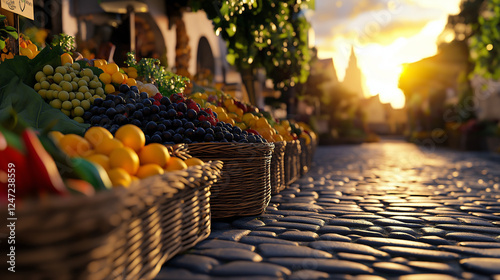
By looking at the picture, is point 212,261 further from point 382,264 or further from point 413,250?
point 413,250

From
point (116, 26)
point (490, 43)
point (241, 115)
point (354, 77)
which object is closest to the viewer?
point (241, 115)

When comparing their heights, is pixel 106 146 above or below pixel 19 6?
below

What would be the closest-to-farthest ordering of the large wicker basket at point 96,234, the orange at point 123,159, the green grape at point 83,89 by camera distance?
the large wicker basket at point 96,234
the orange at point 123,159
the green grape at point 83,89

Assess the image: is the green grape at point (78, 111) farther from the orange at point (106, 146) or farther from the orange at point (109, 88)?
the orange at point (106, 146)

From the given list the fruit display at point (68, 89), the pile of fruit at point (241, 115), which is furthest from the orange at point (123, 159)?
the pile of fruit at point (241, 115)

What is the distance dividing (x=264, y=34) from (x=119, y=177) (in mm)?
5175

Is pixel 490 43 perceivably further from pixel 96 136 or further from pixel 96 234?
pixel 96 234

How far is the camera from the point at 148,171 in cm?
185

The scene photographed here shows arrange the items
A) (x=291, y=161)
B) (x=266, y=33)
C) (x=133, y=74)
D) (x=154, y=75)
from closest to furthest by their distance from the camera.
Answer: (x=133, y=74), (x=154, y=75), (x=291, y=161), (x=266, y=33)

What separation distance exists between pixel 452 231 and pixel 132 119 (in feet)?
7.59

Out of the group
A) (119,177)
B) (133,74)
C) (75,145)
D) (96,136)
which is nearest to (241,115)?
(133,74)

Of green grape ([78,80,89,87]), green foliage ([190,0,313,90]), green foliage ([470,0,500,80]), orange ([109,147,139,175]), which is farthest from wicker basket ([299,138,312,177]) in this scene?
green foliage ([470,0,500,80])

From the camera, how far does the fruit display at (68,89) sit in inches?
109

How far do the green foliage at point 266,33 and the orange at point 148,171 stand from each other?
3.25 meters
